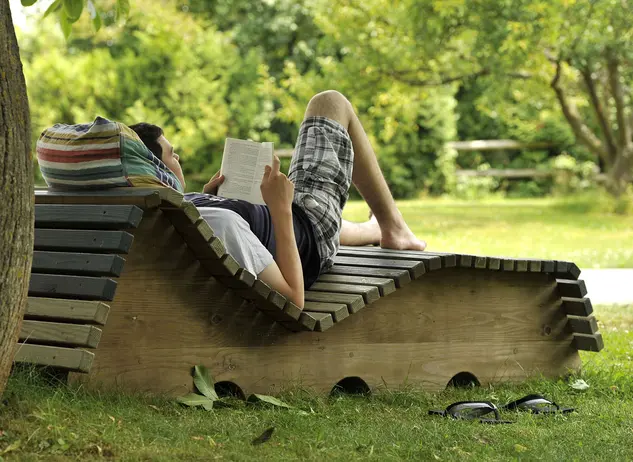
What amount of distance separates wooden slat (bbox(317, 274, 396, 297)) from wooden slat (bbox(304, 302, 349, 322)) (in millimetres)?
200

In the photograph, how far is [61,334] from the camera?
314cm

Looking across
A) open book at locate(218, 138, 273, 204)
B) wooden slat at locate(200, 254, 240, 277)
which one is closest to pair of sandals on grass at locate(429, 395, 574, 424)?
wooden slat at locate(200, 254, 240, 277)

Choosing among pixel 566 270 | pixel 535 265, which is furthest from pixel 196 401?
pixel 566 270

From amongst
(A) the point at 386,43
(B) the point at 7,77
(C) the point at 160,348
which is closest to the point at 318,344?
(C) the point at 160,348

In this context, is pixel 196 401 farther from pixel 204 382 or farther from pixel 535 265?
pixel 535 265

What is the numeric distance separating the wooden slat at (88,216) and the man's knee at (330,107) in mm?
1374

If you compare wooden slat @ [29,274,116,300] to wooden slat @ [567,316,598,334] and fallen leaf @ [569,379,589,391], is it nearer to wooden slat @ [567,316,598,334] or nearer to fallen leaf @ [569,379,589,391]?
fallen leaf @ [569,379,589,391]

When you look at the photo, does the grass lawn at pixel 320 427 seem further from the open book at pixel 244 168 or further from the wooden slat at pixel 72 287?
the open book at pixel 244 168

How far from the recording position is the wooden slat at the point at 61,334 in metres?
3.07

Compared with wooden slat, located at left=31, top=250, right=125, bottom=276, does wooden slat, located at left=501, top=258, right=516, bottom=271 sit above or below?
below

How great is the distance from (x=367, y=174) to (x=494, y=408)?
4.84 ft

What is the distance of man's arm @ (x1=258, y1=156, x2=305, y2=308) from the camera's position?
363 centimetres

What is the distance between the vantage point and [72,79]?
20969 mm

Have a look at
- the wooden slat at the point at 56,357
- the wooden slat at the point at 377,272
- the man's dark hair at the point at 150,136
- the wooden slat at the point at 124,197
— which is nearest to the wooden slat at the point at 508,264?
the wooden slat at the point at 377,272
